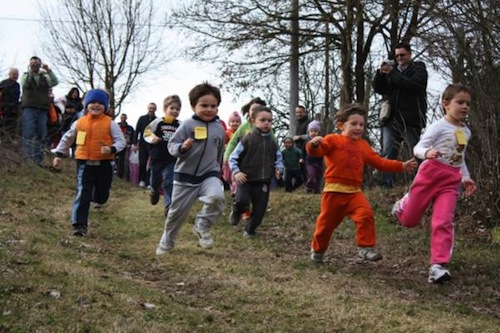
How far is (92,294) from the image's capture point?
5387 millimetres

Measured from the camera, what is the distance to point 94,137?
29.4 feet

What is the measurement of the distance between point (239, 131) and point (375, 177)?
12.1ft

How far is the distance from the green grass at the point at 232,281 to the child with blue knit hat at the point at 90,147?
40cm

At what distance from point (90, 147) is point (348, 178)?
3.36 meters

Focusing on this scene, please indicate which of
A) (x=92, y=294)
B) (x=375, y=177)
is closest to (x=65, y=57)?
(x=375, y=177)

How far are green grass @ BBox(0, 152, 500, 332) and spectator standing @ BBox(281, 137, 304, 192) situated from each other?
14.6ft

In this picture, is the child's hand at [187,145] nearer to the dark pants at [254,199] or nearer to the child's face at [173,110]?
the dark pants at [254,199]

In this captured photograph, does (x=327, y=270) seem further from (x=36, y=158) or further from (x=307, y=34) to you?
(x=307, y=34)

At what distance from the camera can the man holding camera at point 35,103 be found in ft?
47.7

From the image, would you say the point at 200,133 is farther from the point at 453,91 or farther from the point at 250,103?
the point at 250,103

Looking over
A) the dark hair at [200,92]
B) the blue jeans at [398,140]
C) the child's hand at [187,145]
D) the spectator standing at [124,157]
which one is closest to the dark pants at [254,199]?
the dark hair at [200,92]

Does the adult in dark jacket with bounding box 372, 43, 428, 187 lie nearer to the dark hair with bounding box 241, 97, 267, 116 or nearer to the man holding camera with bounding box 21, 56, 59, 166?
the dark hair with bounding box 241, 97, 267, 116

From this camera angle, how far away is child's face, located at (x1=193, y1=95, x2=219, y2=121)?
26.0 ft

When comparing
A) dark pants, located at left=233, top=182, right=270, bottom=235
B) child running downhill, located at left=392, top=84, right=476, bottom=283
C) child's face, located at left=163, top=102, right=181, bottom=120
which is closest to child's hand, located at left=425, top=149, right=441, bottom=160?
child running downhill, located at left=392, top=84, right=476, bottom=283
